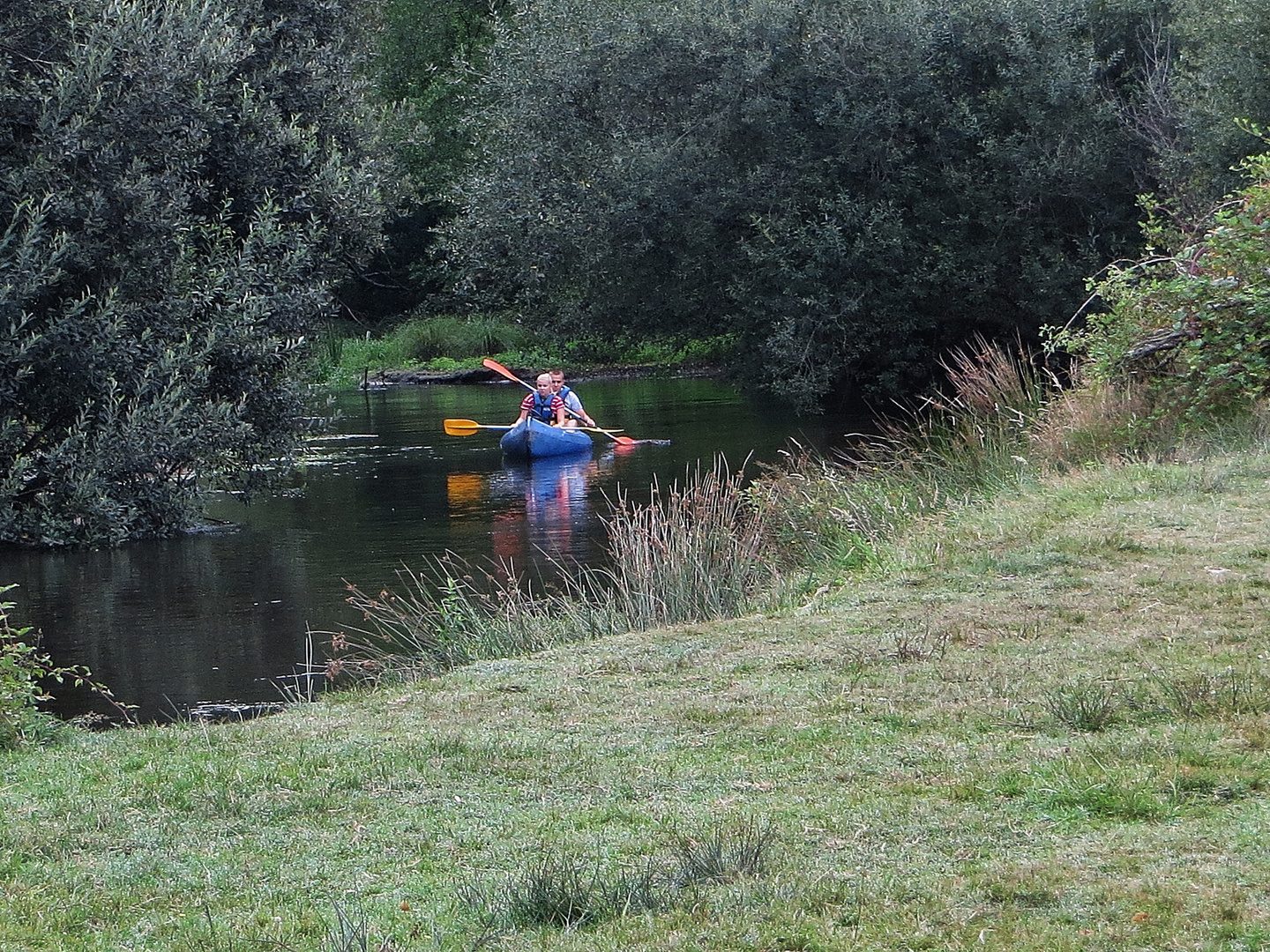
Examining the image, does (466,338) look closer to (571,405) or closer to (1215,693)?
(571,405)

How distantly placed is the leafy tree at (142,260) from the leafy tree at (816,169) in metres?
10.3

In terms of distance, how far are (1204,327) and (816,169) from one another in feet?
43.6

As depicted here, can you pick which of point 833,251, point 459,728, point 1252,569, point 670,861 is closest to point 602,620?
point 459,728

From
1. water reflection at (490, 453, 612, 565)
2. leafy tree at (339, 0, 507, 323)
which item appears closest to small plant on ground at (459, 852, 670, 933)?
water reflection at (490, 453, 612, 565)

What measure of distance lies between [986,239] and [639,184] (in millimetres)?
6309

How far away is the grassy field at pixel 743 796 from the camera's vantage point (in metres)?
3.93

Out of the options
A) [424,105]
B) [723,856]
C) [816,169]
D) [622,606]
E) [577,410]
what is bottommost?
[577,410]

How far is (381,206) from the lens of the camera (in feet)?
58.7

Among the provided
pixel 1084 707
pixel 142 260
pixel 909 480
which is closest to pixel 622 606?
pixel 909 480

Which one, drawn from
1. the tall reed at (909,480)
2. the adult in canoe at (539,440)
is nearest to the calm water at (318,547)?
the adult in canoe at (539,440)

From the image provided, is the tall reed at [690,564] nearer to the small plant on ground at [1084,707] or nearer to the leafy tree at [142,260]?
the small plant on ground at [1084,707]

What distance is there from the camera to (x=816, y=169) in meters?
25.8

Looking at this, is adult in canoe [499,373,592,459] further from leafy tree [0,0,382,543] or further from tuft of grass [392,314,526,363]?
tuft of grass [392,314,526,363]

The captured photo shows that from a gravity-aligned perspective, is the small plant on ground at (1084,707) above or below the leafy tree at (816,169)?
below
